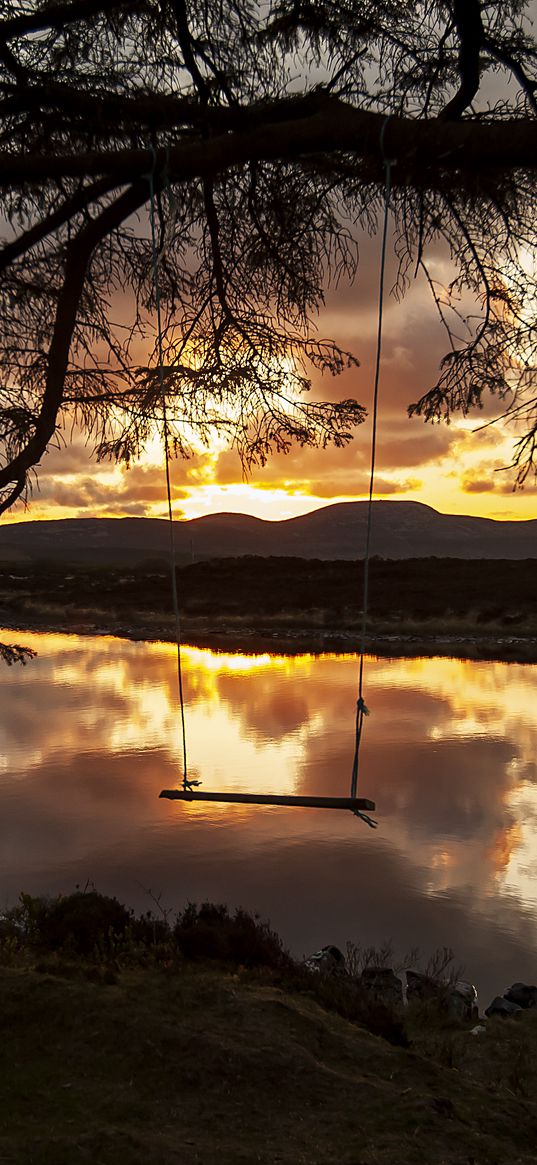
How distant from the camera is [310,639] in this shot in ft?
129

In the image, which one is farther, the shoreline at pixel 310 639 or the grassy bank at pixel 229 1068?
the shoreline at pixel 310 639

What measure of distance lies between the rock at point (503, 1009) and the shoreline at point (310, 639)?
25.1m

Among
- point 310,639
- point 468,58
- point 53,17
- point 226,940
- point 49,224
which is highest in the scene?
point 53,17

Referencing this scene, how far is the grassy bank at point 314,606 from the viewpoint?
1549 inches

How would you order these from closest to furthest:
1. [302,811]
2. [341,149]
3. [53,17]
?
1. [341,149]
2. [53,17]
3. [302,811]

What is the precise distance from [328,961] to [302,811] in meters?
6.44

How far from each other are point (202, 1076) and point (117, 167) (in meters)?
5.36

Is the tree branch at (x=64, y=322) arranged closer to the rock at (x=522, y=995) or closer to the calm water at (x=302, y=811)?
the calm water at (x=302, y=811)

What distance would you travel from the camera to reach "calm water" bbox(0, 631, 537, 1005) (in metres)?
10.3

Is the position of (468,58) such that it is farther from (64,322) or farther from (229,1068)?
(229,1068)

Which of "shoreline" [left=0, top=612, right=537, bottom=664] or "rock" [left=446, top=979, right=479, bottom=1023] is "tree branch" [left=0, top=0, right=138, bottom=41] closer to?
"rock" [left=446, top=979, right=479, bottom=1023]

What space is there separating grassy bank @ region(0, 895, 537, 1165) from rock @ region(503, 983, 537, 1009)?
44 cm

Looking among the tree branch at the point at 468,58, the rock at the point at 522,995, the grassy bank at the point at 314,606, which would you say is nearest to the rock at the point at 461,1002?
the rock at the point at 522,995

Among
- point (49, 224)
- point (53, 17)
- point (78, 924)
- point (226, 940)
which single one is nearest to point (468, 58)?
point (53, 17)
